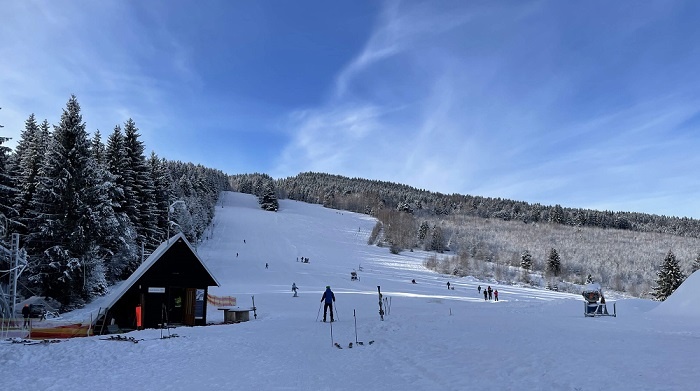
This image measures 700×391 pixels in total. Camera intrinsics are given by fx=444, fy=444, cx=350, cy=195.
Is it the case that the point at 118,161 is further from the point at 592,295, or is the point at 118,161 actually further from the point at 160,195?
the point at 592,295

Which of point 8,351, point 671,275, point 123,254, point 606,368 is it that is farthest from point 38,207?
point 671,275

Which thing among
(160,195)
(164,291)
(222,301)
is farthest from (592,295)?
(160,195)

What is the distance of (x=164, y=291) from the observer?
80.9 ft

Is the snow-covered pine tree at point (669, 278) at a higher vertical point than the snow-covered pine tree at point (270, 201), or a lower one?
lower

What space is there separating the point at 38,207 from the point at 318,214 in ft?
400

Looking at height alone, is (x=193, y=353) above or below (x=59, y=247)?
below

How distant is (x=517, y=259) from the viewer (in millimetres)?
98875

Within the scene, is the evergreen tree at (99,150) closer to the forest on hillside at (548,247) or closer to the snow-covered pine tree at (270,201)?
the forest on hillside at (548,247)

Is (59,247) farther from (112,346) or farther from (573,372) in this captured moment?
(573,372)

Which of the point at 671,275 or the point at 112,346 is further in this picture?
→ the point at 671,275

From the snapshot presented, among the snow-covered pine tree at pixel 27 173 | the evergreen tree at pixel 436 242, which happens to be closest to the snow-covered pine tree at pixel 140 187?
the snow-covered pine tree at pixel 27 173

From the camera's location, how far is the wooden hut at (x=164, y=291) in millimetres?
23875

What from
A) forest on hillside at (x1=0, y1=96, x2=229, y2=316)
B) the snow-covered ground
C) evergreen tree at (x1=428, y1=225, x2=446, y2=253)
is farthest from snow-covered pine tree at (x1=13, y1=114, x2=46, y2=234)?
evergreen tree at (x1=428, y1=225, x2=446, y2=253)

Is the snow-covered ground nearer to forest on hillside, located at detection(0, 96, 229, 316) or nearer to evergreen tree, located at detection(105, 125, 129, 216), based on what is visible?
forest on hillside, located at detection(0, 96, 229, 316)
